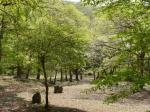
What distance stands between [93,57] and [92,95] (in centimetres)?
2845

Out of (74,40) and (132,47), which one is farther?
(74,40)

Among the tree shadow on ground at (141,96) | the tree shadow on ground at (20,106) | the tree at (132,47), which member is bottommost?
the tree shadow on ground at (141,96)

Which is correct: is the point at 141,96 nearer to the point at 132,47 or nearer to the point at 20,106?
the point at 20,106

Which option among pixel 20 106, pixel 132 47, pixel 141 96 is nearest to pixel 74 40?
pixel 20 106

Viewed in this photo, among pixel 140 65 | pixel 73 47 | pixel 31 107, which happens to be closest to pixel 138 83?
pixel 140 65

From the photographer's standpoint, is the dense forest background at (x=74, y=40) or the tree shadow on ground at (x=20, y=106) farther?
the tree shadow on ground at (x=20, y=106)

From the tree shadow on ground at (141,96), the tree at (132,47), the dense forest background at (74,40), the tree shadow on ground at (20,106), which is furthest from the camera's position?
the tree shadow on ground at (141,96)

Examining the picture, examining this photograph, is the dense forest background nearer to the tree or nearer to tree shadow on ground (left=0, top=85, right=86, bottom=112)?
the tree

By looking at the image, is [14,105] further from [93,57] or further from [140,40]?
[93,57]

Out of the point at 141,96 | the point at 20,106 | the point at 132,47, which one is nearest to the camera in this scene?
the point at 132,47

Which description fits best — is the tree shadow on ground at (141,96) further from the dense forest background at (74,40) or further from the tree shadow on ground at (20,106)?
the tree shadow on ground at (20,106)

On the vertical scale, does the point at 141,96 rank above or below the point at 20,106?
below

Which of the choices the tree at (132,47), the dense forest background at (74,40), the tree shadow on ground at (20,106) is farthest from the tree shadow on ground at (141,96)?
the tree at (132,47)

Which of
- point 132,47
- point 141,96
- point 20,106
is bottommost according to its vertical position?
point 141,96
